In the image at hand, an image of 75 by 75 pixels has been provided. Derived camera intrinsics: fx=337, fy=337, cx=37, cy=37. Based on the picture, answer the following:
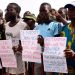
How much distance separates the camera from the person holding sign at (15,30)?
5.52 metres

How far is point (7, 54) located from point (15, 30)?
1.50 feet

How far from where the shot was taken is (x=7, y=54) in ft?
18.7

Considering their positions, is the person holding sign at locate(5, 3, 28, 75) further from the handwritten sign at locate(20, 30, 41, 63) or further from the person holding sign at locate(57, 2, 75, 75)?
the person holding sign at locate(57, 2, 75, 75)

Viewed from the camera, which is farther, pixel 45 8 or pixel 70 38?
pixel 45 8

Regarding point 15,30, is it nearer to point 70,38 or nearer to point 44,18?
point 44,18

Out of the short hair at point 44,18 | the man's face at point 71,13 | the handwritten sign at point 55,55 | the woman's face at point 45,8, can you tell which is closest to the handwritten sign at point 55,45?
the handwritten sign at point 55,55

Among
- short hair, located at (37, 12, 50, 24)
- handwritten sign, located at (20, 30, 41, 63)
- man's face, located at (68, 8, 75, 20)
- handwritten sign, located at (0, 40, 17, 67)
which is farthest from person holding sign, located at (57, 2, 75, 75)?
handwritten sign, located at (0, 40, 17, 67)

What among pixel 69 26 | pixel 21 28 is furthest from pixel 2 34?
pixel 69 26

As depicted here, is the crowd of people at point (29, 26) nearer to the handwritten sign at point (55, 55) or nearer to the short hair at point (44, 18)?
the short hair at point (44, 18)

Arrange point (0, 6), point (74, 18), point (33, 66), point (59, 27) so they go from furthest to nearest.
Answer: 1. point (0, 6)
2. point (33, 66)
3. point (59, 27)
4. point (74, 18)

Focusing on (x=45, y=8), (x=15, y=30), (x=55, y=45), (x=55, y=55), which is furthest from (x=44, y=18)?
(x=55, y=55)

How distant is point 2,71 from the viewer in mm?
6000

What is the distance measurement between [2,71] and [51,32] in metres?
1.27

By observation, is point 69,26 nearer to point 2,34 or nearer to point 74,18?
point 74,18
